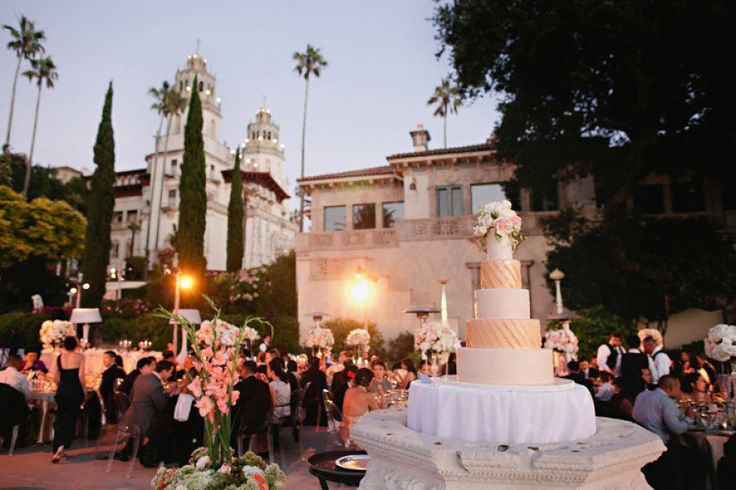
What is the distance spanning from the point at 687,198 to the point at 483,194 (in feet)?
30.9

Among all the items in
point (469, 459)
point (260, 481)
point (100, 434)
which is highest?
point (469, 459)

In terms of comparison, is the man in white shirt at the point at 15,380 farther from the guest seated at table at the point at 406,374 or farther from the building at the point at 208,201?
the building at the point at 208,201

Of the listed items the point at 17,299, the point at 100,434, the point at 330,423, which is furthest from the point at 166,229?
the point at 330,423

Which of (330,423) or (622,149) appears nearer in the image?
(330,423)

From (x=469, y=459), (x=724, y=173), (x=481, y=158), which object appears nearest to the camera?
(x=469, y=459)

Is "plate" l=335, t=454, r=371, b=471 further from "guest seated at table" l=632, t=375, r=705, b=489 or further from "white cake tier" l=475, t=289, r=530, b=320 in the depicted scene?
"guest seated at table" l=632, t=375, r=705, b=489

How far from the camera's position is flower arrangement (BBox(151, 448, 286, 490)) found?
3.52m

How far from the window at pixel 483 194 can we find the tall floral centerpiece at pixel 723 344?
1783 cm

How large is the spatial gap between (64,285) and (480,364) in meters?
43.9

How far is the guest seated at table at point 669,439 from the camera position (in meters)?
6.00

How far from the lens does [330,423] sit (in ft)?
29.5

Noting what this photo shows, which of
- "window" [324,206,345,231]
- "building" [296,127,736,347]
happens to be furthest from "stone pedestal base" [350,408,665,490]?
"window" [324,206,345,231]

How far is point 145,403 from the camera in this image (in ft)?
28.5

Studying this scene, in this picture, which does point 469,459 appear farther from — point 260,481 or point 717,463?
point 717,463
